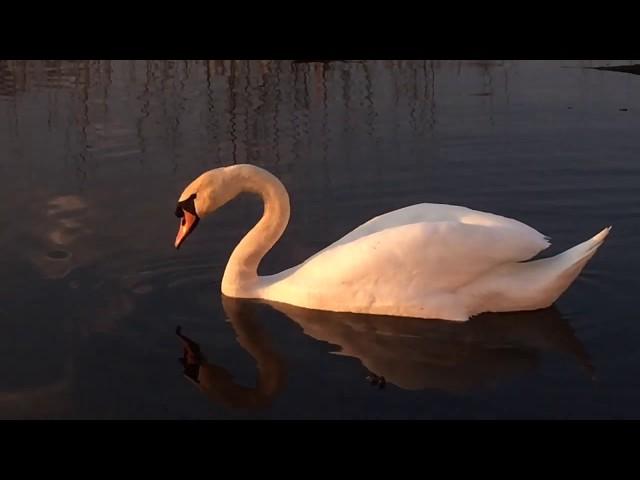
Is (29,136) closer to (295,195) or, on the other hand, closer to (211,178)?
(295,195)

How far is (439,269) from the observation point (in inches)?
257

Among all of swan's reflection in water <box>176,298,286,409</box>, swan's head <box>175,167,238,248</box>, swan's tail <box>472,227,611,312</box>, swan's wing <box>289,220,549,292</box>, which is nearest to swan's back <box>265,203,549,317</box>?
swan's wing <box>289,220,549,292</box>

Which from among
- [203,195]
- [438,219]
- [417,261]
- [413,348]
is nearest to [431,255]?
[417,261]

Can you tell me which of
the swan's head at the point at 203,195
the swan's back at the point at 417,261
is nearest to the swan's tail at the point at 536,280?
the swan's back at the point at 417,261

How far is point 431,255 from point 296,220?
1955 millimetres

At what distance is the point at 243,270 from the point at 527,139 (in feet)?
13.4

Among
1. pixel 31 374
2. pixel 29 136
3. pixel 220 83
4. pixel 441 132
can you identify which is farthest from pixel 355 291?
pixel 220 83

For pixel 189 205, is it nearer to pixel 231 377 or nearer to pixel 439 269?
pixel 231 377

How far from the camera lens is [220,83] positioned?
12.6 metres

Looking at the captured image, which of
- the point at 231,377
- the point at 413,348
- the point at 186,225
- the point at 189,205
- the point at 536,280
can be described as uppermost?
the point at 189,205

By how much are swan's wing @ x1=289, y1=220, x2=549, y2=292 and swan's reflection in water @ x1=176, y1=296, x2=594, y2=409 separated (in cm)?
23

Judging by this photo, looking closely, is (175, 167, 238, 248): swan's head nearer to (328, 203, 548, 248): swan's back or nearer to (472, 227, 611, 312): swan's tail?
(328, 203, 548, 248): swan's back

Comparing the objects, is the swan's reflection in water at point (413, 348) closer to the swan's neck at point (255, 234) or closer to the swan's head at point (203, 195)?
the swan's neck at point (255, 234)

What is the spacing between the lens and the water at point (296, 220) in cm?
582
